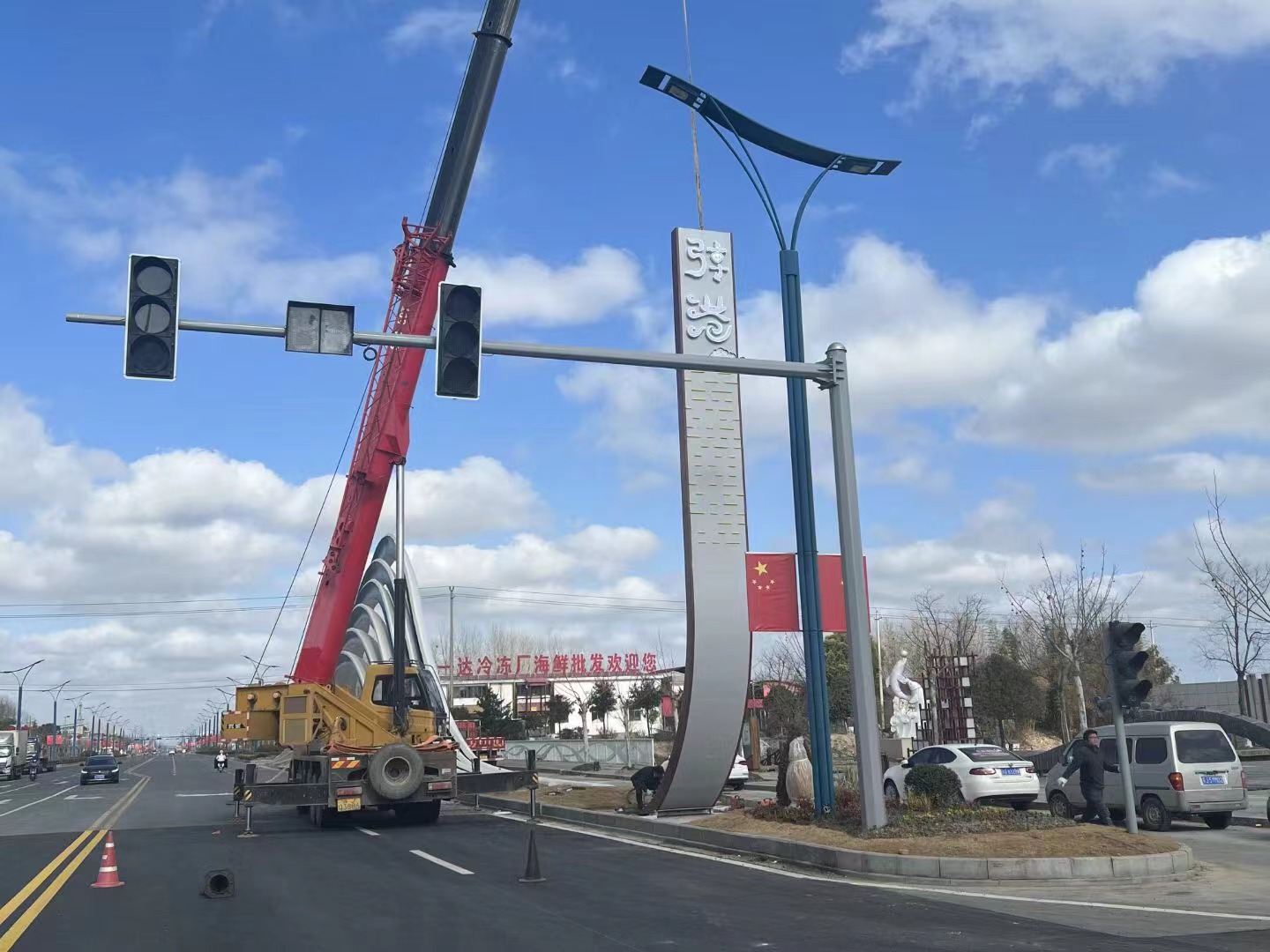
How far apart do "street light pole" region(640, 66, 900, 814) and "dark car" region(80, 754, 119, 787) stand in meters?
→ 42.7

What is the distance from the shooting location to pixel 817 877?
13414mm

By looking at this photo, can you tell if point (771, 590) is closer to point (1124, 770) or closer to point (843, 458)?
point (843, 458)

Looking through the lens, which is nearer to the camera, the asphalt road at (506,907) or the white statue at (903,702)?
the asphalt road at (506,907)

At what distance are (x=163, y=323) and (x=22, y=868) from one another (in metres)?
9.01

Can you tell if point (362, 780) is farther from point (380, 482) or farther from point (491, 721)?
point (491, 721)

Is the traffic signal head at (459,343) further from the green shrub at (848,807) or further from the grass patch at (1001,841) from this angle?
the green shrub at (848,807)

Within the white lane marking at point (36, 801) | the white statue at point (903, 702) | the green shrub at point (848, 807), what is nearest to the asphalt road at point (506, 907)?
the green shrub at point (848, 807)

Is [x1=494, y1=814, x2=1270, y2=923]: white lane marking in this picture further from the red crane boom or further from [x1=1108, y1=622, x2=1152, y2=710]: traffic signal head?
the red crane boom

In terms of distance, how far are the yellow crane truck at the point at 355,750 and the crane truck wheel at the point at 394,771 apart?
0.05ft

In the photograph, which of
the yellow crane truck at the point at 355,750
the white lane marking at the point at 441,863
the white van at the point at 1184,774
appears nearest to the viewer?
the white lane marking at the point at 441,863

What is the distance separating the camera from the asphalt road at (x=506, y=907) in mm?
9484

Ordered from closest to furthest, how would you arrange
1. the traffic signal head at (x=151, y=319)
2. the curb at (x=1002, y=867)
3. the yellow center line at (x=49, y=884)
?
1. the yellow center line at (x=49, y=884)
2. the traffic signal head at (x=151, y=319)
3. the curb at (x=1002, y=867)

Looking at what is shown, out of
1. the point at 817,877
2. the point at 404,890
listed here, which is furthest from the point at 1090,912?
the point at 404,890

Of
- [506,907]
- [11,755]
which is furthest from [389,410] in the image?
[11,755]
